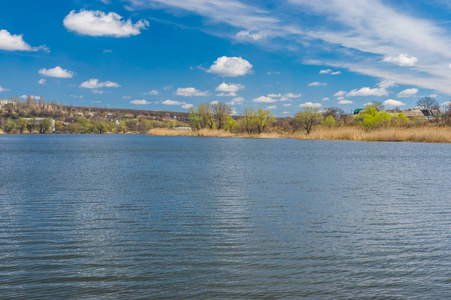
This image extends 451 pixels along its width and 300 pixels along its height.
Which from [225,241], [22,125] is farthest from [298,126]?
[22,125]

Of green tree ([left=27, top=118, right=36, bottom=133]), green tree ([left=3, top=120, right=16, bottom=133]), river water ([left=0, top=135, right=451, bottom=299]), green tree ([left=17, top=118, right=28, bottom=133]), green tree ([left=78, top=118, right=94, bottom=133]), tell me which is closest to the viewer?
river water ([left=0, top=135, right=451, bottom=299])

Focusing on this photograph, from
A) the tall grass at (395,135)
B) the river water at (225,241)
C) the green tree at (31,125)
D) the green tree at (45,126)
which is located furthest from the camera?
the green tree at (31,125)

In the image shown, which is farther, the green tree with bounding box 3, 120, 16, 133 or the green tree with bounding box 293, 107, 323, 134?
the green tree with bounding box 3, 120, 16, 133

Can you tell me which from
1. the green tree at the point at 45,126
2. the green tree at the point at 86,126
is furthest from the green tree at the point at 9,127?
the green tree at the point at 86,126

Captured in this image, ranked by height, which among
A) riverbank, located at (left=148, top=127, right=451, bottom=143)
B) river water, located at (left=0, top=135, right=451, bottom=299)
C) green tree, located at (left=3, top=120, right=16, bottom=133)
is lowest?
river water, located at (left=0, top=135, right=451, bottom=299)

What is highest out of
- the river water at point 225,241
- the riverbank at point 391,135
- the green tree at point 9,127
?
the green tree at point 9,127

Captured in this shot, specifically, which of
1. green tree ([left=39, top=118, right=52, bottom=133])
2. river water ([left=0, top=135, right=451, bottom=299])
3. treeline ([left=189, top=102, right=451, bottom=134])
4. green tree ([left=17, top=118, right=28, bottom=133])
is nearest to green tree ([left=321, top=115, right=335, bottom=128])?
treeline ([left=189, top=102, right=451, bottom=134])

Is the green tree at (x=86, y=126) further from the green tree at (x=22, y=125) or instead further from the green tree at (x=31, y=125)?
the green tree at (x=22, y=125)

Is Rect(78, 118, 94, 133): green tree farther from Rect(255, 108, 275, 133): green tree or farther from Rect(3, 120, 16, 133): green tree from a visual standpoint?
Rect(255, 108, 275, 133): green tree

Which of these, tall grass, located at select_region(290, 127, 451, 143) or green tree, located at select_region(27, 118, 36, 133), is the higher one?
green tree, located at select_region(27, 118, 36, 133)

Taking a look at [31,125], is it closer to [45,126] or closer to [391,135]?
[45,126]

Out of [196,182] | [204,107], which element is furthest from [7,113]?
[196,182]

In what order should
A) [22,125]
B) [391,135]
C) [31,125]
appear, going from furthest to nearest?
[31,125] < [22,125] < [391,135]

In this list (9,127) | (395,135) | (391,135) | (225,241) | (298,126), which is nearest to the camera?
(225,241)
